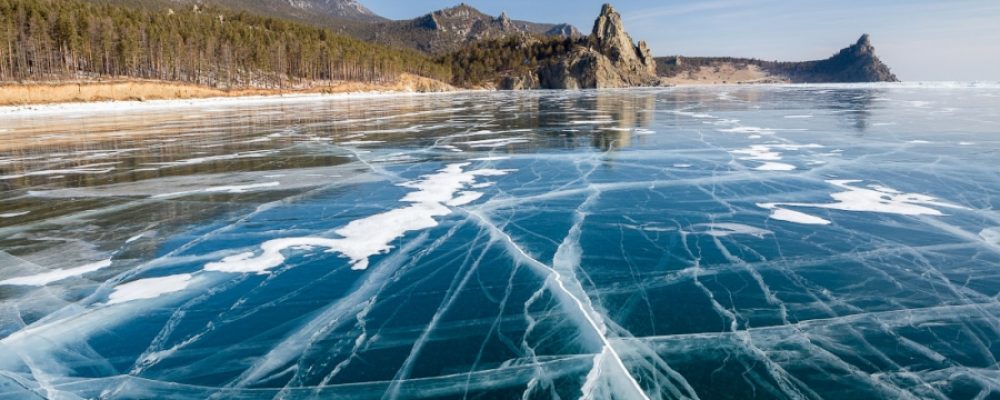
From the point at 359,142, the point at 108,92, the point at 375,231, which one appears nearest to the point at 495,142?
the point at 359,142

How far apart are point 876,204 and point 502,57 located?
156 metres

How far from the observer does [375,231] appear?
25.2 ft

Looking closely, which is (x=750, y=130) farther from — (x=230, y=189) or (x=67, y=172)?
(x=67, y=172)

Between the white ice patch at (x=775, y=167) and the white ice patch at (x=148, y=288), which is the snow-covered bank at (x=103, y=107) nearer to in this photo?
the white ice patch at (x=148, y=288)

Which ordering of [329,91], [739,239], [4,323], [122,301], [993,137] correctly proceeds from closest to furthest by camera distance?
[4,323] → [122,301] → [739,239] → [993,137] → [329,91]

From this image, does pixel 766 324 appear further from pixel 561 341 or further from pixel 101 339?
pixel 101 339

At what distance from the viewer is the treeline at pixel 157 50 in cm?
6372

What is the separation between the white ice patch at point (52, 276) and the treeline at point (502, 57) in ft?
438

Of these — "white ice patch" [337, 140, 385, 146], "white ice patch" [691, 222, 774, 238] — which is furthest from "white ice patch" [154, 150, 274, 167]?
"white ice patch" [691, 222, 774, 238]

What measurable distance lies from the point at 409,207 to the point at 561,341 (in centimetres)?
511

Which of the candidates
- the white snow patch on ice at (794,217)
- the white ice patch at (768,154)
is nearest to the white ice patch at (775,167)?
the white ice patch at (768,154)

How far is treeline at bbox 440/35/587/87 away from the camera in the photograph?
145625mm

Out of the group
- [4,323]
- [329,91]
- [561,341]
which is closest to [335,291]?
[561,341]

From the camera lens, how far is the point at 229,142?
1898 cm
